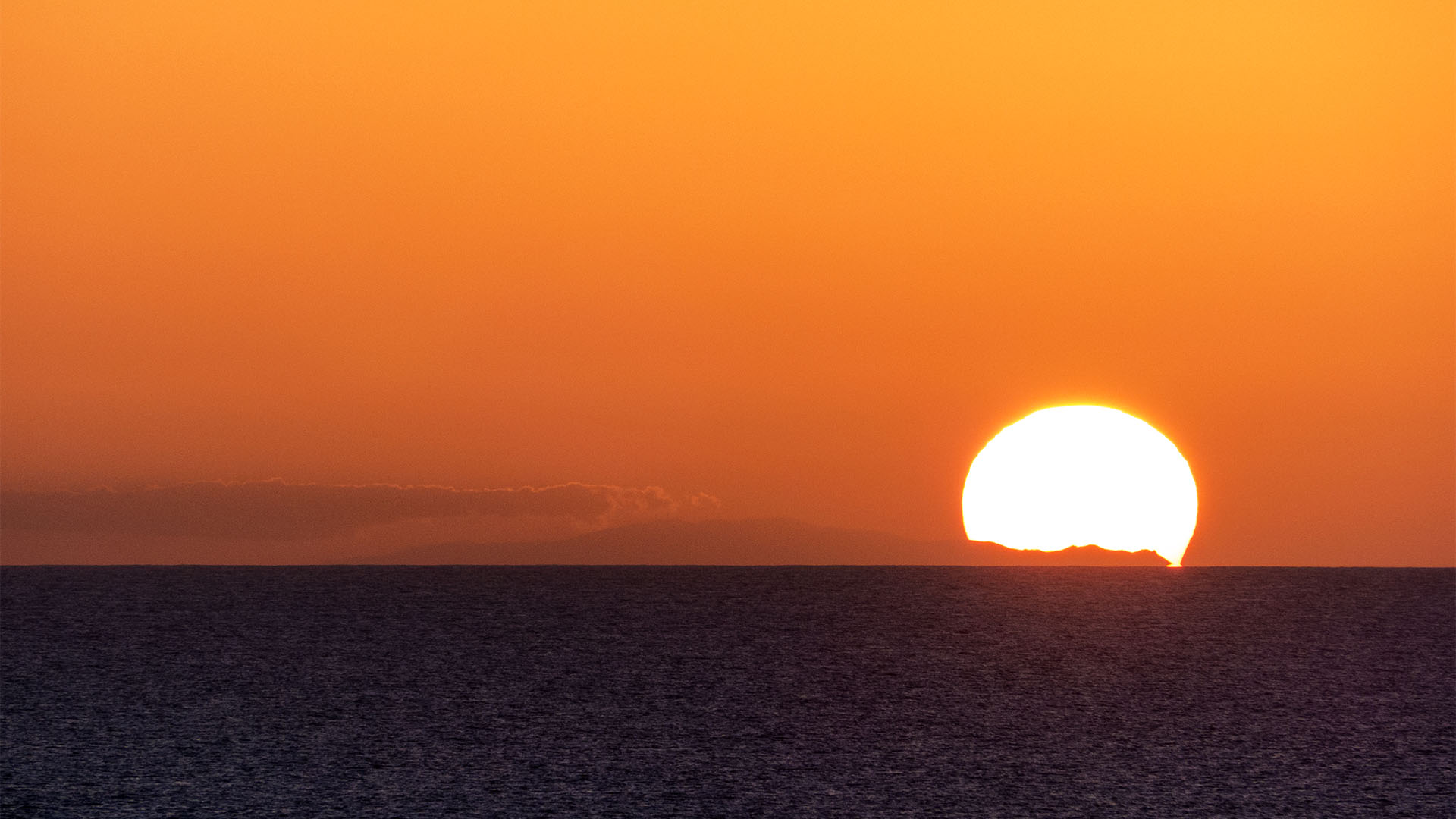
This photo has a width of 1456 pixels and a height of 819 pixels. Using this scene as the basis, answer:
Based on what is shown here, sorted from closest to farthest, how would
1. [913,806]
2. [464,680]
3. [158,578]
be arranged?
[913,806] → [464,680] → [158,578]

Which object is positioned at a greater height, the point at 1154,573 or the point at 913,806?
the point at 1154,573

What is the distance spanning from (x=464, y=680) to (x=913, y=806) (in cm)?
196

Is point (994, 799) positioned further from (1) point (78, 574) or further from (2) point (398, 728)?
(1) point (78, 574)

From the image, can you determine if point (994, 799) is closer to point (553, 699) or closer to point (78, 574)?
point (553, 699)

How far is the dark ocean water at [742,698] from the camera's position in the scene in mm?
3420

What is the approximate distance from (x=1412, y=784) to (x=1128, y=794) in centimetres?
75

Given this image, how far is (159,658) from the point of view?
16.8ft

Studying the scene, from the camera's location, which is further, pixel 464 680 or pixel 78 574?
pixel 78 574

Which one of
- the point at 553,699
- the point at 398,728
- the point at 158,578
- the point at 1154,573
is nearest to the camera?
the point at 398,728

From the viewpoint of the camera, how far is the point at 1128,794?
3.42 meters

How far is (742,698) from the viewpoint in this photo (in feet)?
14.6

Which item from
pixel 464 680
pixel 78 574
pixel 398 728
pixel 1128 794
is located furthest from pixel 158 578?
pixel 1128 794

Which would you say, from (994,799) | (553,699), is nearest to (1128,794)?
(994,799)

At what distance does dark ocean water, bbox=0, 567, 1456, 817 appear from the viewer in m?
3.42
